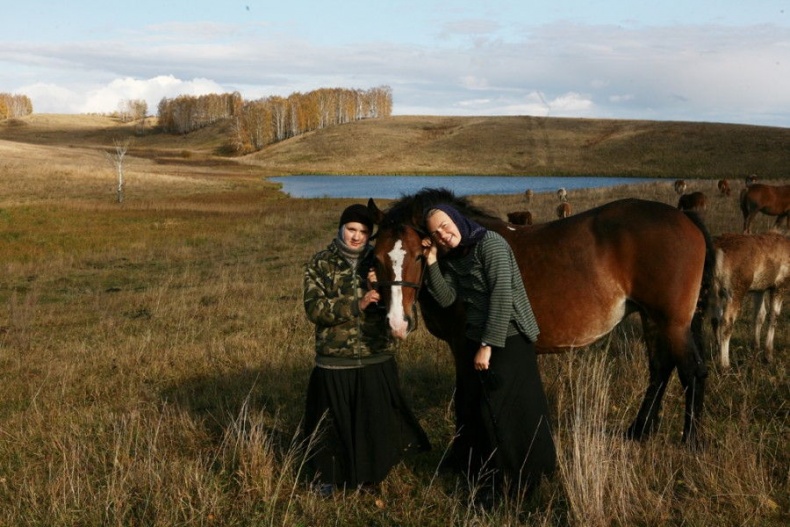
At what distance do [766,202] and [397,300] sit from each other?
14.5 m

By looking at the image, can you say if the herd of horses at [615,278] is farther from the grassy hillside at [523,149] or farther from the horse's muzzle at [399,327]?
the grassy hillside at [523,149]

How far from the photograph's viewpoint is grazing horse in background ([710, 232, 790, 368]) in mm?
6523

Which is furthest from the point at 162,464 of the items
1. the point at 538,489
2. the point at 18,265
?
the point at 18,265

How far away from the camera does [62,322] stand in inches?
397

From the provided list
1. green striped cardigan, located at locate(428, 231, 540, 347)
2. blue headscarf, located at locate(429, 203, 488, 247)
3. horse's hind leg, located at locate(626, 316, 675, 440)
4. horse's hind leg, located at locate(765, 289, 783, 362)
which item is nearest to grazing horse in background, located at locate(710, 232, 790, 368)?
horse's hind leg, located at locate(765, 289, 783, 362)

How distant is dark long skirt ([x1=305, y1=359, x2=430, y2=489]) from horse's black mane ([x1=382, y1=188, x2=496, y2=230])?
39.4 inches

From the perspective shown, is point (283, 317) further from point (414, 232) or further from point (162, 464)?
point (414, 232)

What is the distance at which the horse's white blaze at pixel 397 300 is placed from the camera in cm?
339

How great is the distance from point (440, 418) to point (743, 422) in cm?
235

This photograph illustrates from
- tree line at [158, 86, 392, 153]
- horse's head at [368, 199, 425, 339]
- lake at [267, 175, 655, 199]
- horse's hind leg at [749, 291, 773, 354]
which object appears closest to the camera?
horse's head at [368, 199, 425, 339]

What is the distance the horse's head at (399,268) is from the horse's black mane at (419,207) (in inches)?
0.7

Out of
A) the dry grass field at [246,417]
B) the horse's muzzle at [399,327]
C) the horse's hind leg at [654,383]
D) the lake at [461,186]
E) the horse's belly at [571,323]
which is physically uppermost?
the lake at [461,186]

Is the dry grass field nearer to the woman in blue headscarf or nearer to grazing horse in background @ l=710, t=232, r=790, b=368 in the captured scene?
the woman in blue headscarf

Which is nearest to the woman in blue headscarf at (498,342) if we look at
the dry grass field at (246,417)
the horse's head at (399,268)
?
the horse's head at (399,268)
